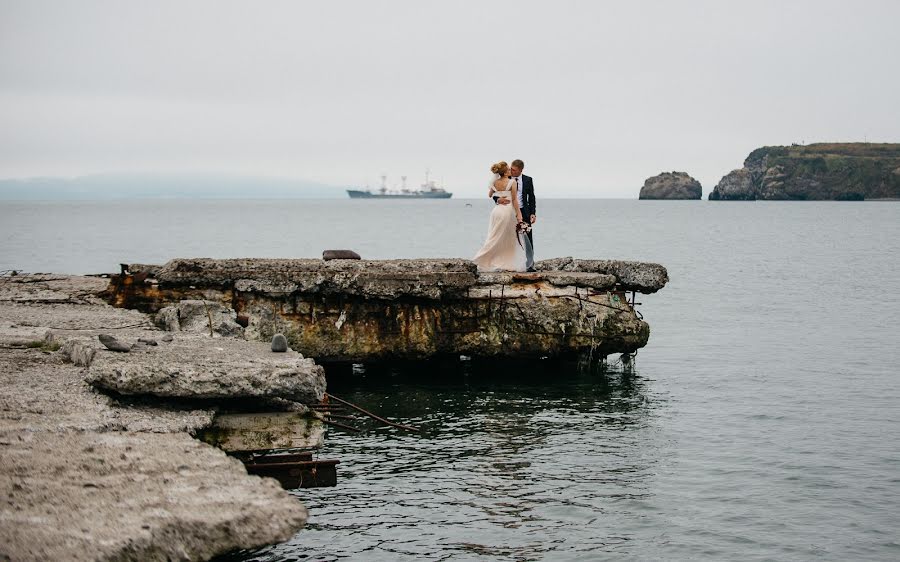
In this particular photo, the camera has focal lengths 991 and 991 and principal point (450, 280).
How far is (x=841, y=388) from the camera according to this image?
19.2 m

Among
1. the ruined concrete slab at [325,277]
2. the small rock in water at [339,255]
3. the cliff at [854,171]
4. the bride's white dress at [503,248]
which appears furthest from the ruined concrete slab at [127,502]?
the cliff at [854,171]

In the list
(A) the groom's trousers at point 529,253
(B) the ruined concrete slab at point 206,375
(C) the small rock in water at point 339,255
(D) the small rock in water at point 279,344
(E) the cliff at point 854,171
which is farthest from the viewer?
(E) the cliff at point 854,171

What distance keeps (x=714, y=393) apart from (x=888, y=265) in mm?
43139

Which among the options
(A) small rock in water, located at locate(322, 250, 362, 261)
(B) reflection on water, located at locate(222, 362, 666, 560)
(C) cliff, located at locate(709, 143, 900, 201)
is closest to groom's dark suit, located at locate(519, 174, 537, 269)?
(B) reflection on water, located at locate(222, 362, 666, 560)

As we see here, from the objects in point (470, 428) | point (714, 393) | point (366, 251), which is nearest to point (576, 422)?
point (470, 428)

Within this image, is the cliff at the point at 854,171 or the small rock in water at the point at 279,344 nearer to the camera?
the small rock in water at the point at 279,344

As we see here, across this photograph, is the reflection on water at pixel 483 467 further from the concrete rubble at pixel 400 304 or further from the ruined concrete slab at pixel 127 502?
the ruined concrete slab at pixel 127 502

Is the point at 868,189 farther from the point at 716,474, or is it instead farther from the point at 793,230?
the point at 716,474

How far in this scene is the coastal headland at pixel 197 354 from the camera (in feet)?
22.2

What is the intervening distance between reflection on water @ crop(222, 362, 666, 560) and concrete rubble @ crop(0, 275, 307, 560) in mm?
1914

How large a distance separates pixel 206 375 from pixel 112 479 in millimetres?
2367

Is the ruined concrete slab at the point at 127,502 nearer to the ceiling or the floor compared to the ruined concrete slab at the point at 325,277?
nearer to the floor

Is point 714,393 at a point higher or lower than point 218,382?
lower

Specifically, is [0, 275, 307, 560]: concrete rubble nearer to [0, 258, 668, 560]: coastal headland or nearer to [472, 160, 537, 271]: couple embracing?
[0, 258, 668, 560]: coastal headland
